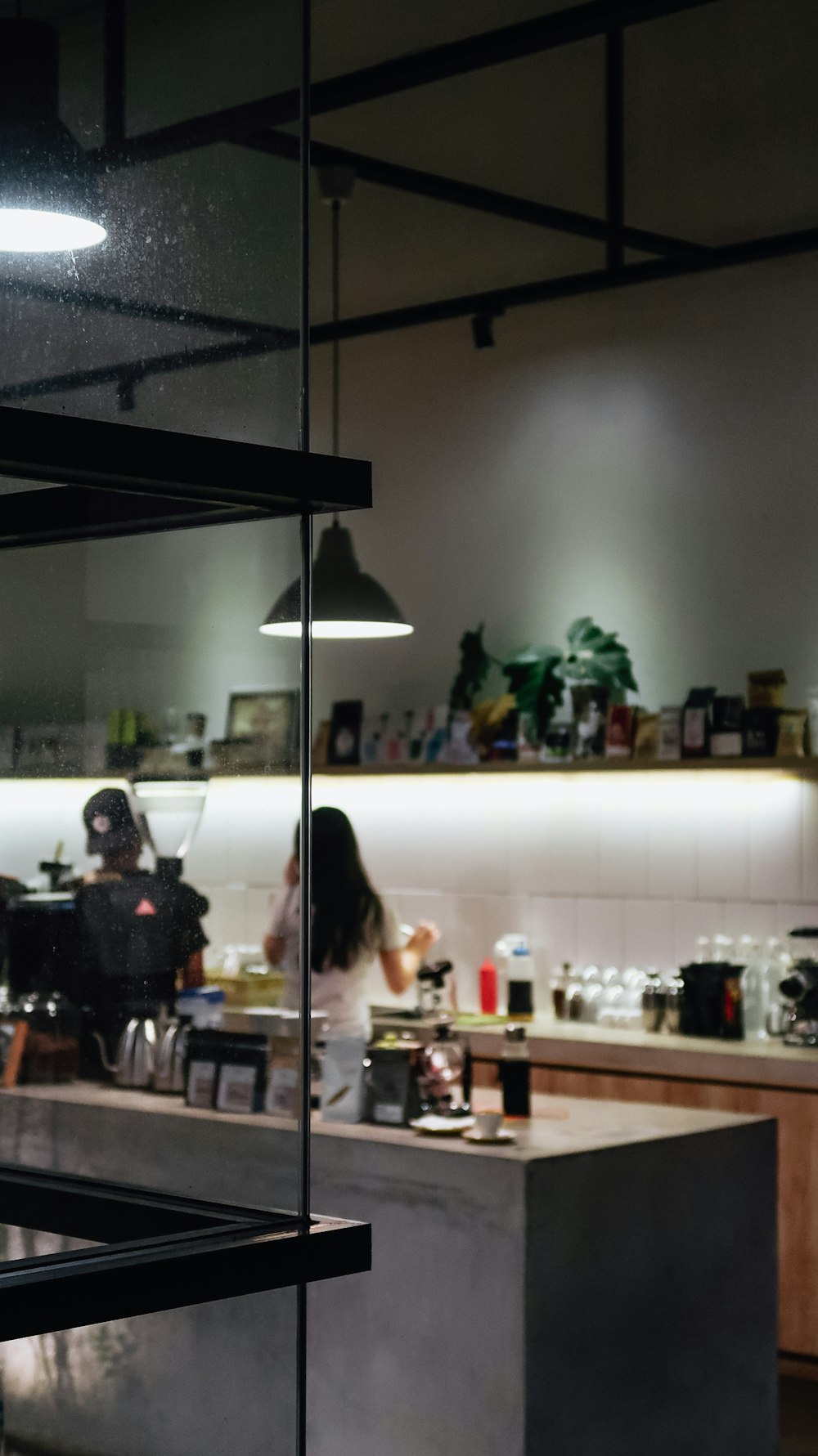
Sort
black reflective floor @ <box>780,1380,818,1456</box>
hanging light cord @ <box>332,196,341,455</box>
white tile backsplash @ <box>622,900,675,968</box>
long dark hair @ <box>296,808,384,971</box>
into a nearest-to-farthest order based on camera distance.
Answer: black reflective floor @ <box>780,1380,818,1456</box> → long dark hair @ <box>296,808,384,971</box> → white tile backsplash @ <box>622,900,675,968</box> → hanging light cord @ <box>332,196,341,455</box>

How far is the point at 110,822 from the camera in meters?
1.60

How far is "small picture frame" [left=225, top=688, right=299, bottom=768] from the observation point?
1.50 m

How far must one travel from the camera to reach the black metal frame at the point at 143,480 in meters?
1.32

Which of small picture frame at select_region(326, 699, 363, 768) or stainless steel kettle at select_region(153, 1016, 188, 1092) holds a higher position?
small picture frame at select_region(326, 699, 363, 768)

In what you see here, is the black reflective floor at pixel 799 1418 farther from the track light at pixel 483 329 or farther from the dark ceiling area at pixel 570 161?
the track light at pixel 483 329

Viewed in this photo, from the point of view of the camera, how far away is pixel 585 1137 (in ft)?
13.5

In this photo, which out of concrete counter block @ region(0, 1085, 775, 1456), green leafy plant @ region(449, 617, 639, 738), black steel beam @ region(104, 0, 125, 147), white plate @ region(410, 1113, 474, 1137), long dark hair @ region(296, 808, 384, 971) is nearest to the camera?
black steel beam @ region(104, 0, 125, 147)

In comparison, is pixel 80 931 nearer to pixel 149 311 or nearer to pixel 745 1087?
pixel 149 311

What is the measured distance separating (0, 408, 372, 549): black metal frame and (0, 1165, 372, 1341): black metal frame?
0.52 meters

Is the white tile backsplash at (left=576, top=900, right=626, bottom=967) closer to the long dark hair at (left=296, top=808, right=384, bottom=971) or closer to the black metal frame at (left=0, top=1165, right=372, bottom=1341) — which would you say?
the long dark hair at (left=296, top=808, right=384, bottom=971)

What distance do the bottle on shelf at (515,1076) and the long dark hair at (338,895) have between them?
1.17 meters

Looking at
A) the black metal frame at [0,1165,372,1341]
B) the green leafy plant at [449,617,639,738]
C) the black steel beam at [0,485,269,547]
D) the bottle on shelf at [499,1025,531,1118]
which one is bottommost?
the bottle on shelf at [499,1025,531,1118]

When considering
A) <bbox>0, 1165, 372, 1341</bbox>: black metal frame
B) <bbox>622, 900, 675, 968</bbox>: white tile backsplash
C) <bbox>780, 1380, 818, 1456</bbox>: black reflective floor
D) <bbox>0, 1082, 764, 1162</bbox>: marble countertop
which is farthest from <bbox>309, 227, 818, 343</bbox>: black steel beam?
<bbox>0, 1165, 372, 1341</bbox>: black metal frame

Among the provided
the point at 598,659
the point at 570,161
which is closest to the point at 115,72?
the point at 598,659
